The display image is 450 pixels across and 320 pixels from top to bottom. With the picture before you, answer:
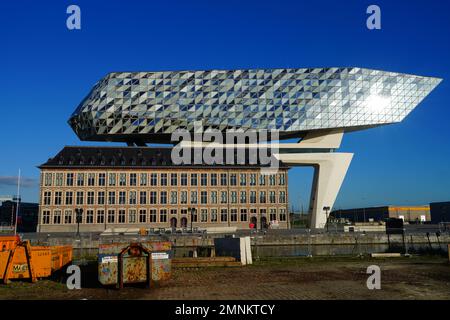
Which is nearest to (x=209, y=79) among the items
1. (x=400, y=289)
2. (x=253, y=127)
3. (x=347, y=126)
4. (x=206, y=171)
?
(x=253, y=127)

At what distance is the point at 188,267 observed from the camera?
77.7 ft

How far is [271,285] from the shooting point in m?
17.0

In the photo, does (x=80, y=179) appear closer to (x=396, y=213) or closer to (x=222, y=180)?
(x=222, y=180)

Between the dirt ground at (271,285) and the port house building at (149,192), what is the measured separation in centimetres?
4995

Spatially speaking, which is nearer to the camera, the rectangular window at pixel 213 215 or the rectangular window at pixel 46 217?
the rectangular window at pixel 46 217

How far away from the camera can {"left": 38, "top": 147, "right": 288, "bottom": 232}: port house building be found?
71562mm

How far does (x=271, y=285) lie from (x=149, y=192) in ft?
196

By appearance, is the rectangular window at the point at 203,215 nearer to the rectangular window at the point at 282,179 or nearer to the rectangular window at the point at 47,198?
the rectangular window at the point at 282,179

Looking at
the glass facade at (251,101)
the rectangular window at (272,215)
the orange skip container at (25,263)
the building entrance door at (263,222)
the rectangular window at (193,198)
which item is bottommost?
the orange skip container at (25,263)

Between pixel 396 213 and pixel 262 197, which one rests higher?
pixel 262 197

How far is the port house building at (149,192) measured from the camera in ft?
235

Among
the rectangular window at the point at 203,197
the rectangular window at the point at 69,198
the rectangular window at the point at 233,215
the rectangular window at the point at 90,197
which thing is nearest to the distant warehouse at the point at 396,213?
the rectangular window at the point at 233,215

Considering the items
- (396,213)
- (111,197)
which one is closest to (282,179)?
(111,197)

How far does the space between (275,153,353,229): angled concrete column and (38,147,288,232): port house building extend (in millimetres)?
3590
